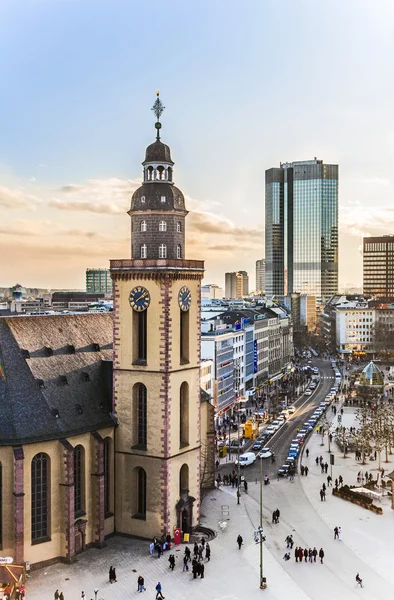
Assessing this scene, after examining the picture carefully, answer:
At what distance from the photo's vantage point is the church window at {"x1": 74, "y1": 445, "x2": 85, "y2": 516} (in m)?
60.4

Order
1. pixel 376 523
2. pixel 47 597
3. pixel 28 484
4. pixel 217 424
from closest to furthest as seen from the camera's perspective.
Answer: pixel 47 597 < pixel 28 484 < pixel 376 523 < pixel 217 424

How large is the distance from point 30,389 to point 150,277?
44.3 feet

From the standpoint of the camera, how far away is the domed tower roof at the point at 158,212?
210ft

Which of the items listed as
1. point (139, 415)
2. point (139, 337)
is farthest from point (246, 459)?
point (139, 337)

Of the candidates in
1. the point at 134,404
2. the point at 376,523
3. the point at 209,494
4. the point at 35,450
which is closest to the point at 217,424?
the point at 209,494

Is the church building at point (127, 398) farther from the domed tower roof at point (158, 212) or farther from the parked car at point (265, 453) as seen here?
the parked car at point (265, 453)

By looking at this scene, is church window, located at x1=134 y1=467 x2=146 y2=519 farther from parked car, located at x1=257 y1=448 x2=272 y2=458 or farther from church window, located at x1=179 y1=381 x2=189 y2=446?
parked car, located at x1=257 y1=448 x2=272 y2=458

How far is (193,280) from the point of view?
66188 millimetres

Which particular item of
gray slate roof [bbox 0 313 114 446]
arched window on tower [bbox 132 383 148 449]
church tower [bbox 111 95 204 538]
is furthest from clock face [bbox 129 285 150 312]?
gray slate roof [bbox 0 313 114 446]

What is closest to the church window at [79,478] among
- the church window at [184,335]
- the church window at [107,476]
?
the church window at [107,476]

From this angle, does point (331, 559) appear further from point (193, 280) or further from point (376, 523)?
point (193, 280)

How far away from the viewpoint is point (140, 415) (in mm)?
64188

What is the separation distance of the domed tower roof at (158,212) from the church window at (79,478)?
17308mm

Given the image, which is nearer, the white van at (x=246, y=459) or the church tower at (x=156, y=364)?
the church tower at (x=156, y=364)
